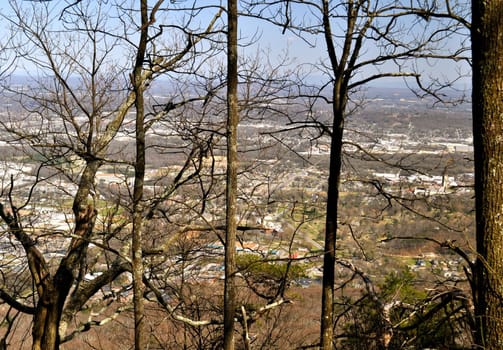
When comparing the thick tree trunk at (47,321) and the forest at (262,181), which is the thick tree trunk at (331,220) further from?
the thick tree trunk at (47,321)

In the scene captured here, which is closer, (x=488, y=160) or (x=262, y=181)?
(x=488, y=160)

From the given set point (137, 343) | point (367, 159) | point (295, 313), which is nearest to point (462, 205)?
point (367, 159)

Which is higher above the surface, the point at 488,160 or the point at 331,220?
the point at 488,160

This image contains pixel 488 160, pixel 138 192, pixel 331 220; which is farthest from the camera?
pixel 138 192

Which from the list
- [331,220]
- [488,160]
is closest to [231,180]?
[331,220]

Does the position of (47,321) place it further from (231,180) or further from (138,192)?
(231,180)

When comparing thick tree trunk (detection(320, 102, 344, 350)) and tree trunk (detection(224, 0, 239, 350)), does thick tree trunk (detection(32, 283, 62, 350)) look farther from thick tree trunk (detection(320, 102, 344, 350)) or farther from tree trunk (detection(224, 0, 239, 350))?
thick tree trunk (detection(320, 102, 344, 350))
